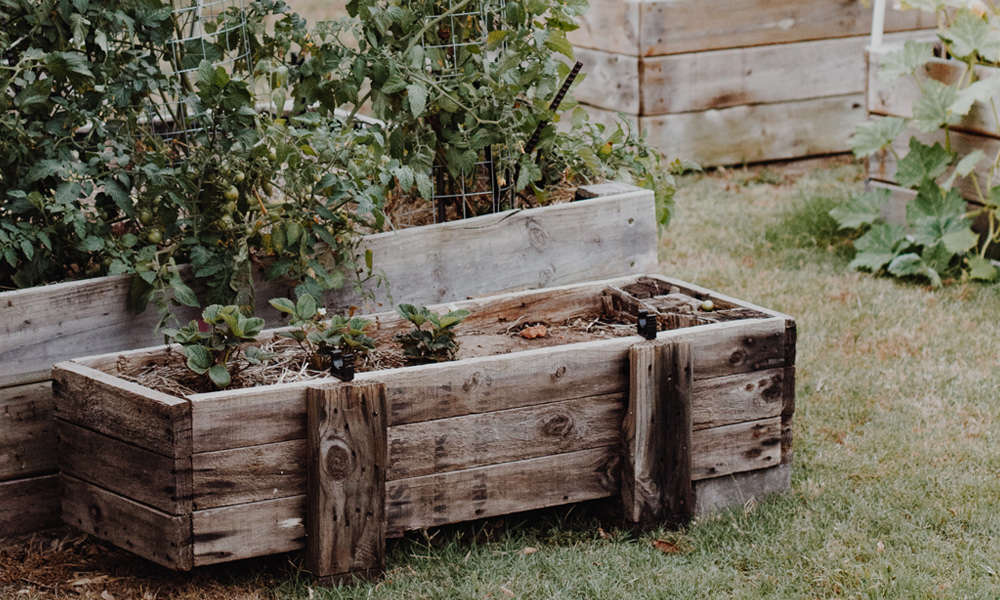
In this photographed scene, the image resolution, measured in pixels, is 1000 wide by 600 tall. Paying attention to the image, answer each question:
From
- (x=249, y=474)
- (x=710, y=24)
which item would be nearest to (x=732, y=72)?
(x=710, y=24)

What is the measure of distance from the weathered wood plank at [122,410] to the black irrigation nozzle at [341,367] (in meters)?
0.35

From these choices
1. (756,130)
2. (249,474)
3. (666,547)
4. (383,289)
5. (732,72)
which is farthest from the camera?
(756,130)

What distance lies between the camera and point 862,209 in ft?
17.4

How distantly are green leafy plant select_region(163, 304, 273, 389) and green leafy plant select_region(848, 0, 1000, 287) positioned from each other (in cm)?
327

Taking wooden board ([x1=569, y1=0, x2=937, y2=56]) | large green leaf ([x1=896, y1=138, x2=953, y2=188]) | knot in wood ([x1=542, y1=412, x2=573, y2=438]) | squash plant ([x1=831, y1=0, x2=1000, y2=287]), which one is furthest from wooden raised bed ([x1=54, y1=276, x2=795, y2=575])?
wooden board ([x1=569, y1=0, x2=937, y2=56])

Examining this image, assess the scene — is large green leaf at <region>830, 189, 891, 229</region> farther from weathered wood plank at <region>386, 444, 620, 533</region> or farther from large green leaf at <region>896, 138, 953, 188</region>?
weathered wood plank at <region>386, 444, 620, 533</region>

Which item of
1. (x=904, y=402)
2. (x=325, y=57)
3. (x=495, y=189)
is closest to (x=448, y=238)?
(x=495, y=189)

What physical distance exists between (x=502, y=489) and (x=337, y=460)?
1.46ft

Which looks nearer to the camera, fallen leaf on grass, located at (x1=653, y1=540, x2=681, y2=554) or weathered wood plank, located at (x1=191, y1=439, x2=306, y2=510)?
weathered wood plank, located at (x1=191, y1=439, x2=306, y2=510)

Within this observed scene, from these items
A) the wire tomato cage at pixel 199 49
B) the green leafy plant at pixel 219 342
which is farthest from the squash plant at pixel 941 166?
the green leafy plant at pixel 219 342

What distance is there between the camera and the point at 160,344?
3080mm

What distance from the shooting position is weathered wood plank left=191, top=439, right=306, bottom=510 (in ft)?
8.31

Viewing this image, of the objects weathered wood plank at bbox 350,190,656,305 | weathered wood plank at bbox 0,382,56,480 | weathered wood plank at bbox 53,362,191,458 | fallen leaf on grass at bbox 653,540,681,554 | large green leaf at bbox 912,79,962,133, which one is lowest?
fallen leaf on grass at bbox 653,540,681,554

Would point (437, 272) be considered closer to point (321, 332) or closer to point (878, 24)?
point (321, 332)
